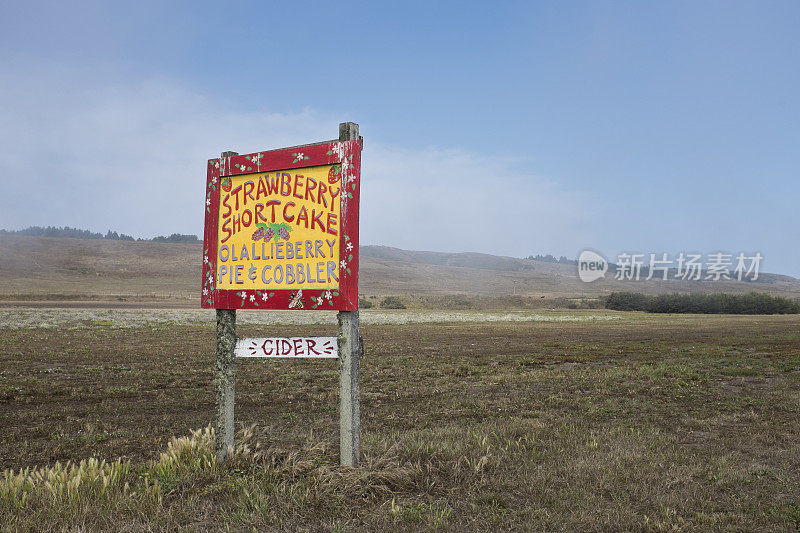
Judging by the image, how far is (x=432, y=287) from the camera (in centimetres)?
14400

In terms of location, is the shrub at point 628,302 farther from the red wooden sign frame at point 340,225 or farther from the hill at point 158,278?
the red wooden sign frame at point 340,225

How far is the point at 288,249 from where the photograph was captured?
5.79 meters

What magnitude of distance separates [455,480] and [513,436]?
7.56 ft

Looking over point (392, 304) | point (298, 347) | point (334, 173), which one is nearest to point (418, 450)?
point (298, 347)

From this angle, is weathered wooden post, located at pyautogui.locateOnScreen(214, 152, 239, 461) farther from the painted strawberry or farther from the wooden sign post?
the painted strawberry

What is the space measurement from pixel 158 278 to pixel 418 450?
126 meters

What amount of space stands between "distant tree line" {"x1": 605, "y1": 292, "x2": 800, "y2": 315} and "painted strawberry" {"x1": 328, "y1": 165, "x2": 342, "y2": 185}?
3760 inches

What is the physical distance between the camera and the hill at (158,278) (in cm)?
9569

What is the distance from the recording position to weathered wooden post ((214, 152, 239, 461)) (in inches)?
233

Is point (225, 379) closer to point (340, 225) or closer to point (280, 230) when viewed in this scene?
point (280, 230)

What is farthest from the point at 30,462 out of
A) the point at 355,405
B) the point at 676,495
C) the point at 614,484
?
the point at 676,495

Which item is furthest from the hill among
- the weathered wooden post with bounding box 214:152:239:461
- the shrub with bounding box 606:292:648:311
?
the weathered wooden post with bounding box 214:152:239:461

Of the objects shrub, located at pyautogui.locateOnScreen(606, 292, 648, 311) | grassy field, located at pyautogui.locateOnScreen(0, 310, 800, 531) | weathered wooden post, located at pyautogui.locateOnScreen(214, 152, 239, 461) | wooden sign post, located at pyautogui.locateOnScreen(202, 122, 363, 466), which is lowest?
shrub, located at pyautogui.locateOnScreen(606, 292, 648, 311)

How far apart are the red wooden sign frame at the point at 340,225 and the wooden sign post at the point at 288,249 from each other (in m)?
0.01
